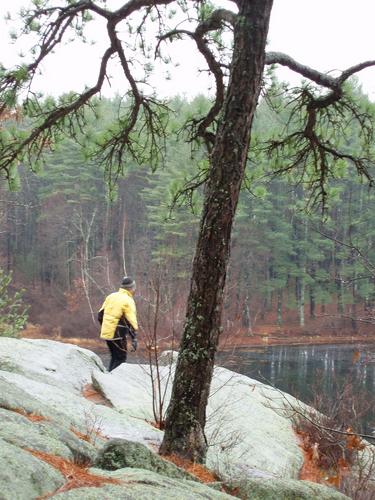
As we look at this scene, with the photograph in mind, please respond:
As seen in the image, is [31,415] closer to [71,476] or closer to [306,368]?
[71,476]

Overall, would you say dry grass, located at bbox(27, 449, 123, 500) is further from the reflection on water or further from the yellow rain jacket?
Result: the reflection on water

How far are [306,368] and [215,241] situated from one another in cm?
1850

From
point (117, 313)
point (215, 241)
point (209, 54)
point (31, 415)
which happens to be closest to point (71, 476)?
point (31, 415)

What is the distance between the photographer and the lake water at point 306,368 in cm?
1534

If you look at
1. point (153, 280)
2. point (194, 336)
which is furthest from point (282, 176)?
point (194, 336)

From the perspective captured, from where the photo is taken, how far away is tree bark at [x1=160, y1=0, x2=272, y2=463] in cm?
425

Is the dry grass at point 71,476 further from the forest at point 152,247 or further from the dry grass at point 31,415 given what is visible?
the forest at point 152,247

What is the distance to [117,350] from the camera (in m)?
Result: 8.45

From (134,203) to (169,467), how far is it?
40.8 metres

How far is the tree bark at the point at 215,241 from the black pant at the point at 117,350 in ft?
13.0

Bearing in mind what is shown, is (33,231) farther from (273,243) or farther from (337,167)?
(337,167)

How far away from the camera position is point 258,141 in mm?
6336

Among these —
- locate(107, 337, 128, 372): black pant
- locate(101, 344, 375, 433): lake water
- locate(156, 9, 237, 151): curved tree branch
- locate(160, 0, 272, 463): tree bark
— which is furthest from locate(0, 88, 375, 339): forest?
locate(160, 0, 272, 463): tree bark

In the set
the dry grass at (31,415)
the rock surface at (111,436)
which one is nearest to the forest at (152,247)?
the rock surface at (111,436)
